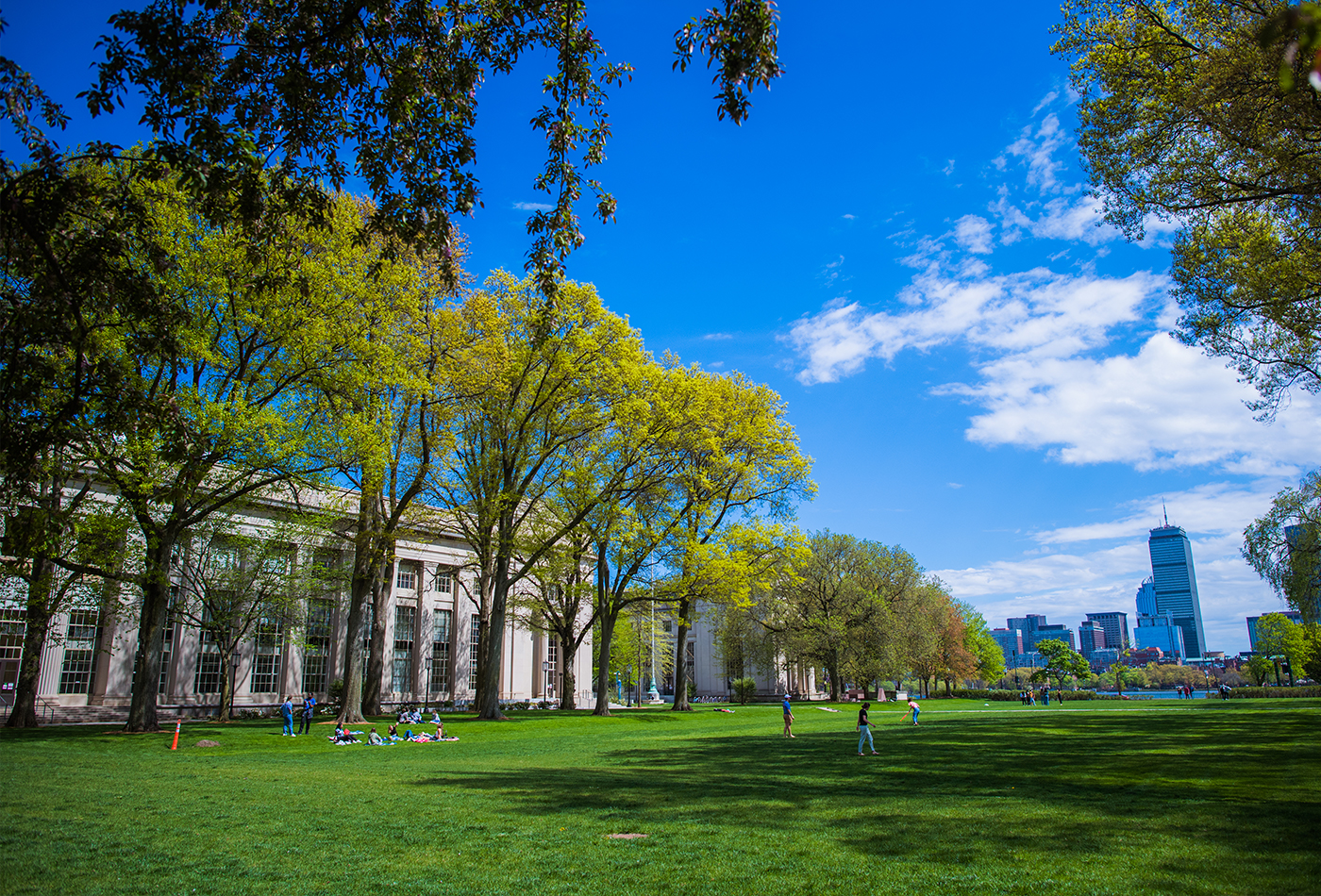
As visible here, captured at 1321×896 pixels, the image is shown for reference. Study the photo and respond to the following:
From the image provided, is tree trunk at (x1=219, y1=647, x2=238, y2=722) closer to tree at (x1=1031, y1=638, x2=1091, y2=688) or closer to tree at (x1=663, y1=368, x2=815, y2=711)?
tree at (x1=663, y1=368, x2=815, y2=711)

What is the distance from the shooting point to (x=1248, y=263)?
21.2 metres

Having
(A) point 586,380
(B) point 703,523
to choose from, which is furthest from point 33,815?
(B) point 703,523

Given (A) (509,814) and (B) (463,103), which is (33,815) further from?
(B) (463,103)

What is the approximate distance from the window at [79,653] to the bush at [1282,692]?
92.3m

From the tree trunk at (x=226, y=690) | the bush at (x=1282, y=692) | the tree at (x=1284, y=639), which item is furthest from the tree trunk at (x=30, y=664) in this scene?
the tree at (x=1284, y=639)

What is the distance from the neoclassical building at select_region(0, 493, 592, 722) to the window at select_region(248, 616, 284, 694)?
6 centimetres

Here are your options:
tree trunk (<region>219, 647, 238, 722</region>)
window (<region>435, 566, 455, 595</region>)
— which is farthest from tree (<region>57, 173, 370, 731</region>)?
window (<region>435, 566, 455, 595</region>)

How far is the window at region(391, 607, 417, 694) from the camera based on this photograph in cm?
5753

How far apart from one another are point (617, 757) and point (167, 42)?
18.9 metres

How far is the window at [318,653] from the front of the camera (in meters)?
49.9

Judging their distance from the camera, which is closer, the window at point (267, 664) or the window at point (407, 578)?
the window at point (267, 664)

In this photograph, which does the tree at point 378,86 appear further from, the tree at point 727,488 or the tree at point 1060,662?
the tree at point 1060,662

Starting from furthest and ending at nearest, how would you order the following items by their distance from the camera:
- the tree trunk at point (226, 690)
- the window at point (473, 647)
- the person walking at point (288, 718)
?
the window at point (473, 647) → the tree trunk at point (226, 690) → the person walking at point (288, 718)

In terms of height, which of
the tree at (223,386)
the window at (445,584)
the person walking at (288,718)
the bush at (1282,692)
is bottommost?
the bush at (1282,692)
